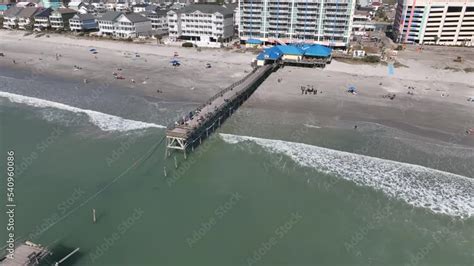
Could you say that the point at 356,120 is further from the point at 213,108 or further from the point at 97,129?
the point at 97,129

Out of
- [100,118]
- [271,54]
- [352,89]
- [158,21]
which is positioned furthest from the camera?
[158,21]

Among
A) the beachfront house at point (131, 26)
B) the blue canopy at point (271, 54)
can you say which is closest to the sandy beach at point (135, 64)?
the blue canopy at point (271, 54)

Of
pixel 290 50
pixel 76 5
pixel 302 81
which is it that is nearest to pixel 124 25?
pixel 290 50

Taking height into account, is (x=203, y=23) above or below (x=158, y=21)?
below

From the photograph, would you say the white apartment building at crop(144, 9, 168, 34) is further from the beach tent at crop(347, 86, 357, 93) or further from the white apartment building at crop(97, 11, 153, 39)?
the beach tent at crop(347, 86, 357, 93)

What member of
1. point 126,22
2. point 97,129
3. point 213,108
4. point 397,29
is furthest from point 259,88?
point 397,29

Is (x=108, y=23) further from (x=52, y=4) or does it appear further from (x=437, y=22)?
(x=437, y=22)
